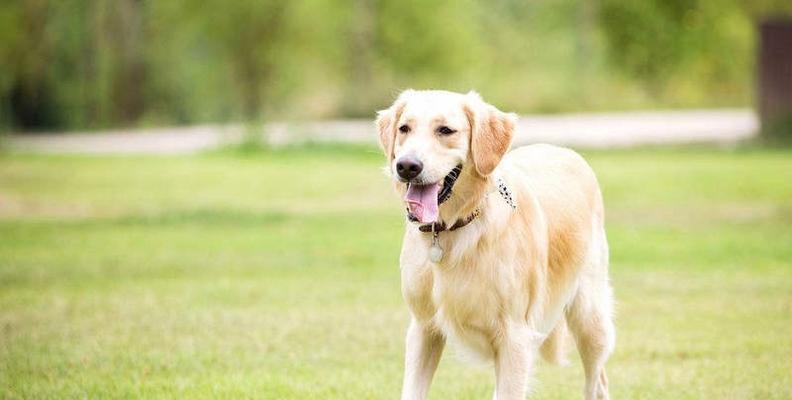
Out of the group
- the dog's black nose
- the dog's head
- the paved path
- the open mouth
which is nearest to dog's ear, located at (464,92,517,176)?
the dog's head

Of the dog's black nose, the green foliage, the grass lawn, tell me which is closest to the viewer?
the dog's black nose

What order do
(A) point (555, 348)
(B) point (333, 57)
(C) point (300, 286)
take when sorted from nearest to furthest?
1. (A) point (555, 348)
2. (C) point (300, 286)
3. (B) point (333, 57)

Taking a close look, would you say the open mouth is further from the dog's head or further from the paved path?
the paved path

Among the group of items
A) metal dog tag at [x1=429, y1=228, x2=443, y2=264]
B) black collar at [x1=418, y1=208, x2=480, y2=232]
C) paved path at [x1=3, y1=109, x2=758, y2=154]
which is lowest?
paved path at [x1=3, y1=109, x2=758, y2=154]

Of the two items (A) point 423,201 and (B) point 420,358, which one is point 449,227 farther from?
(B) point 420,358

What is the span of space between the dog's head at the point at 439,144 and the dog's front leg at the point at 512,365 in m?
0.71

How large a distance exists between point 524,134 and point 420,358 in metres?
23.7

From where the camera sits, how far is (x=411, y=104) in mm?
5781

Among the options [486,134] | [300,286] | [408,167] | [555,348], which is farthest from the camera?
[300,286]

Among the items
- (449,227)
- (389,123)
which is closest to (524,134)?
(389,123)

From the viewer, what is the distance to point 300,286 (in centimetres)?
1185

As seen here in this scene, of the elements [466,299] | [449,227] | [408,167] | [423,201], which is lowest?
[466,299]

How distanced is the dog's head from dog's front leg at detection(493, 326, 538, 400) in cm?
71

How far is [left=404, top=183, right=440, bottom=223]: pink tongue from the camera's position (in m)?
5.57
